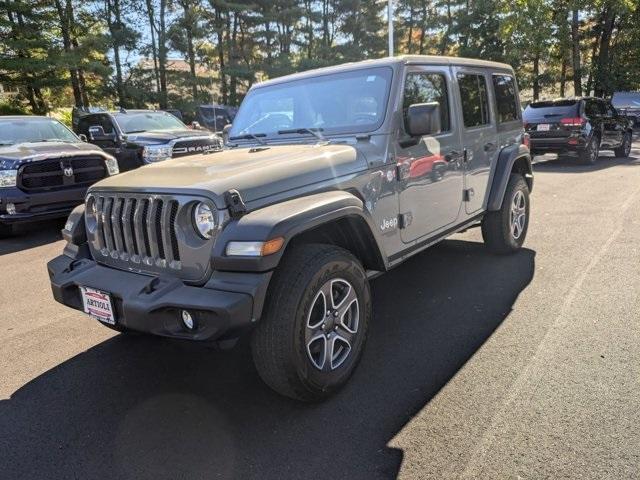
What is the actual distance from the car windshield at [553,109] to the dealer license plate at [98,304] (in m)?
12.8

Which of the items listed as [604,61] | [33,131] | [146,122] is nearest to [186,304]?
[33,131]

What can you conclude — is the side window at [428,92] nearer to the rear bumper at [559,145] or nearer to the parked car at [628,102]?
the rear bumper at [559,145]

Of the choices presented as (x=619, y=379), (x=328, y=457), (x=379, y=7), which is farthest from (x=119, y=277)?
(x=379, y=7)

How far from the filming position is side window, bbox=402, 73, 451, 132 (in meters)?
3.77

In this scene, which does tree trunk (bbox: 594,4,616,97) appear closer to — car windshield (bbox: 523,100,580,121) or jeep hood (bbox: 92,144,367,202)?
car windshield (bbox: 523,100,580,121)

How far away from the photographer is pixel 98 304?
9.32 feet

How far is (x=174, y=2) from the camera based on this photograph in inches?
1134

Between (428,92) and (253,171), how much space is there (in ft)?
6.16

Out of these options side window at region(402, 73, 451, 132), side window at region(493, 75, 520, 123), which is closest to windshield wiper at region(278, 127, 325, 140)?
side window at region(402, 73, 451, 132)

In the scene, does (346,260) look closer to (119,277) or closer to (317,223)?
→ (317,223)

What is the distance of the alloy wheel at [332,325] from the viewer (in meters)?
2.87

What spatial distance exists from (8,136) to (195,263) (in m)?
7.10

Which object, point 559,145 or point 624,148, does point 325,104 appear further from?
point 624,148

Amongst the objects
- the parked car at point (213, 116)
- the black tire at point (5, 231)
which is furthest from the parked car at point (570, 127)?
the parked car at point (213, 116)
